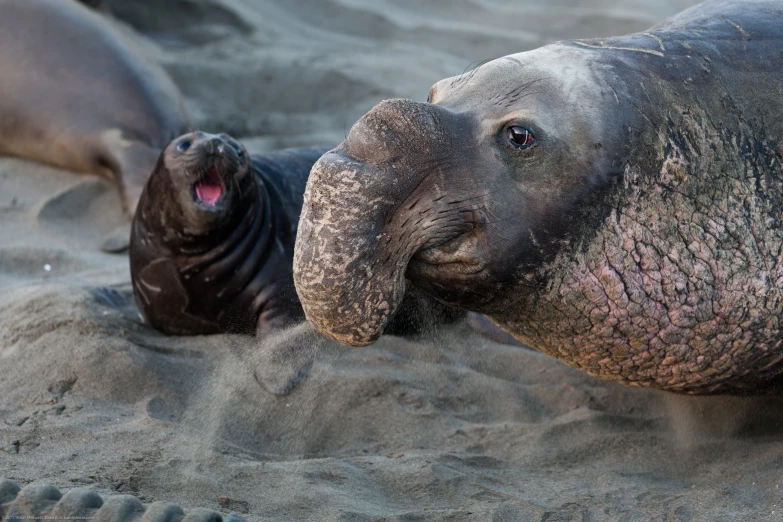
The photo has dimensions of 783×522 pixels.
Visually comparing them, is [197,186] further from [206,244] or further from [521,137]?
[521,137]

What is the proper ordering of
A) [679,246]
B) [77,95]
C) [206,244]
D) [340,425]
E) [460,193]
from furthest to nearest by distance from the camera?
[77,95]
[206,244]
[340,425]
[679,246]
[460,193]

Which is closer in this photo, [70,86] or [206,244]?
[206,244]

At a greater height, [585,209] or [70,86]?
[585,209]

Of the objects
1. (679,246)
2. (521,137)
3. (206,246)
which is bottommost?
(206,246)

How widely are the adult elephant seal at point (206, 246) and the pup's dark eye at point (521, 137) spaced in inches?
69.4

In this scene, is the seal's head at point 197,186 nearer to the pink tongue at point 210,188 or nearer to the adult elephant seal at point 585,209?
the pink tongue at point 210,188

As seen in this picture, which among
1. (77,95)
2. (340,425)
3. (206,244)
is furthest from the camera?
(77,95)

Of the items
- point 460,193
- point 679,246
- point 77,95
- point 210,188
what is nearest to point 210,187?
point 210,188

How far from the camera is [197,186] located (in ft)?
14.3

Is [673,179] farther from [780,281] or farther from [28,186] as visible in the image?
[28,186]

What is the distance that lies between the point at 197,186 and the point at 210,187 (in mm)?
71

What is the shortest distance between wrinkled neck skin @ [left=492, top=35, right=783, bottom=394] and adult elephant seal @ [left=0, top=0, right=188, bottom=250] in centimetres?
343

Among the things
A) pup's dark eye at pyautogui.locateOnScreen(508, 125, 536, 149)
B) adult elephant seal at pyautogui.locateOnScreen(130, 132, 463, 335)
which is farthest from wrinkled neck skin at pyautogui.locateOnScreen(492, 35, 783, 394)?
adult elephant seal at pyautogui.locateOnScreen(130, 132, 463, 335)

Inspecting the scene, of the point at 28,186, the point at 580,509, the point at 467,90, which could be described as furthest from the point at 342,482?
the point at 28,186
